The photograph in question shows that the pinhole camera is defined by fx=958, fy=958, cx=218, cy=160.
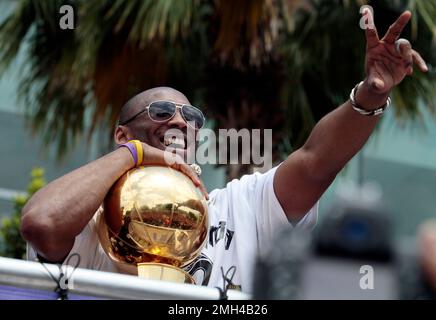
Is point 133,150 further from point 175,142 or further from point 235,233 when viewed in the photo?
point 235,233

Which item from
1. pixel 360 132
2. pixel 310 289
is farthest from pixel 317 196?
pixel 310 289

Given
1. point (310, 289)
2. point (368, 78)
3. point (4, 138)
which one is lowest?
point (310, 289)

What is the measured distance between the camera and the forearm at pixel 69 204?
226 cm

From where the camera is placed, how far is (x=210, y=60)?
636 centimetres

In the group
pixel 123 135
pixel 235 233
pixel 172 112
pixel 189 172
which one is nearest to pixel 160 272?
pixel 189 172

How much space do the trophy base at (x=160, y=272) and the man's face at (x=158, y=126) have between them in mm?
384

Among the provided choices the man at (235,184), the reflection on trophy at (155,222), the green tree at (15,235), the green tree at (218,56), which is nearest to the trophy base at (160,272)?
the reflection on trophy at (155,222)

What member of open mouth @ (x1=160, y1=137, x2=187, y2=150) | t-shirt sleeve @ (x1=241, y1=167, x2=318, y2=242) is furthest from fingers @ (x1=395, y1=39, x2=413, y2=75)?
open mouth @ (x1=160, y1=137, x2=187, y2=150)

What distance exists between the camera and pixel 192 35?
6516mm

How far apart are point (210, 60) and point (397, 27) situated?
4.09 m

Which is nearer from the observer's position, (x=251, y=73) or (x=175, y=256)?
(x=175, y=256)

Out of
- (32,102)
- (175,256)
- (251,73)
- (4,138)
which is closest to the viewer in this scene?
(175,256)

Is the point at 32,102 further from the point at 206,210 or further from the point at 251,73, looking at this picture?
the point at 206,210

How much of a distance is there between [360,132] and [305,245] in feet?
5.13
